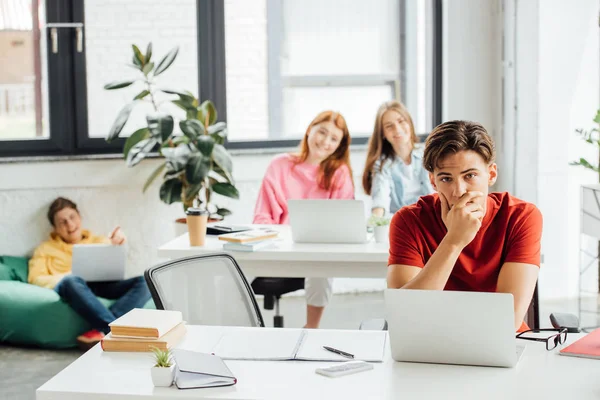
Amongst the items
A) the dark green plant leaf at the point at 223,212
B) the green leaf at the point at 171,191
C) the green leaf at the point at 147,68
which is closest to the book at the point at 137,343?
the green leaf at the point at 171,191

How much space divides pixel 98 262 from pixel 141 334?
8.18 feet

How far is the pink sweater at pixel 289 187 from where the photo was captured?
446cm

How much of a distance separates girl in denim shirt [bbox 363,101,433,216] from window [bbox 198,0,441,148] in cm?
122

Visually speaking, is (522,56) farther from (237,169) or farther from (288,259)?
(288,259)

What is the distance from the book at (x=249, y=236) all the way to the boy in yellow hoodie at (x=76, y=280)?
105 cm

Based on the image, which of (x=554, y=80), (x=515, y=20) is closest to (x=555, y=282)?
(x=554, y=80)

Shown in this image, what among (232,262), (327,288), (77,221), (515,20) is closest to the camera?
(232,262)

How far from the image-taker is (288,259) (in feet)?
11.5

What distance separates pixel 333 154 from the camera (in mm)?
4500

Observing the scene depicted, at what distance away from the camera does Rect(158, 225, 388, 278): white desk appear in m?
3.45

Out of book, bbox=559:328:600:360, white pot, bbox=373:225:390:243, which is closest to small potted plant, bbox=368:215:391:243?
white pot, bbox=373:225:390:243

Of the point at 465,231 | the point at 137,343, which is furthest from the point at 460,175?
the point at 137,343

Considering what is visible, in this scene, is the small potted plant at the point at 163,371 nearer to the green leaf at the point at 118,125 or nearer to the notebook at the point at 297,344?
the notebook at the point at 297,344

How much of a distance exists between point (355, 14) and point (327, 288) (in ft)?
7.33
